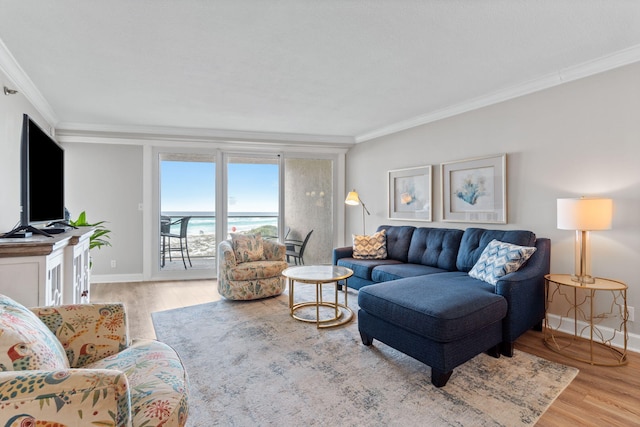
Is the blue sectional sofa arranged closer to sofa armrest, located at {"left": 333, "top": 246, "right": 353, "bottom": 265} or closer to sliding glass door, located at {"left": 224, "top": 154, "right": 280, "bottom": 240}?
sofa armrest, located at {"left": 333, "top": 246, "right": 353, "bottom": 265}

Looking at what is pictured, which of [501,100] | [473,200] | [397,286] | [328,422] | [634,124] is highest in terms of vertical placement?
[501,100]

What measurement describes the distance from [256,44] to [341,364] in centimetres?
237

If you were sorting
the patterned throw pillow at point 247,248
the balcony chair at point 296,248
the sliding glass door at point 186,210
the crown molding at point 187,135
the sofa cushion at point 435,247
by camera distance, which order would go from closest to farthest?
the sofa cushion at point 435,247 → the patterned throw pillow at point 247,248 → the crown molding at point 187,135 → the sliding glass door at point 186,210 → the balcony chair at point 296,248

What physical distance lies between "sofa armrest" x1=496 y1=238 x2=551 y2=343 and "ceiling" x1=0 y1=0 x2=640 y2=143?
1.59 metres

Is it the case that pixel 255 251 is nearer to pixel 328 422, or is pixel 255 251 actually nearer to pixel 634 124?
pixel 328 422

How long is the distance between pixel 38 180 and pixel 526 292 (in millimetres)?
3724

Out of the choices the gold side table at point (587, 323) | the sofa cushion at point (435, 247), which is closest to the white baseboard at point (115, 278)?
the sofa cushion at point (435, 247)

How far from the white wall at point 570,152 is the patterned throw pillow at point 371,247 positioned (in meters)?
0.88

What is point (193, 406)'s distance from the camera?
74.3 inches

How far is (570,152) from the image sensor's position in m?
2.93

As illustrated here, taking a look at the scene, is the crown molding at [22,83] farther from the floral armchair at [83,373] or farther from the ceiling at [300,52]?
the floral armchair at [83,373]

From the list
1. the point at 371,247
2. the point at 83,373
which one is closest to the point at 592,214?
the point at 371,247

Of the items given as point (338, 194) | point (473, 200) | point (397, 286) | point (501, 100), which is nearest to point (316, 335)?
point (397, 286)

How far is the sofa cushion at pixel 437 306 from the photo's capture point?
207 cm
